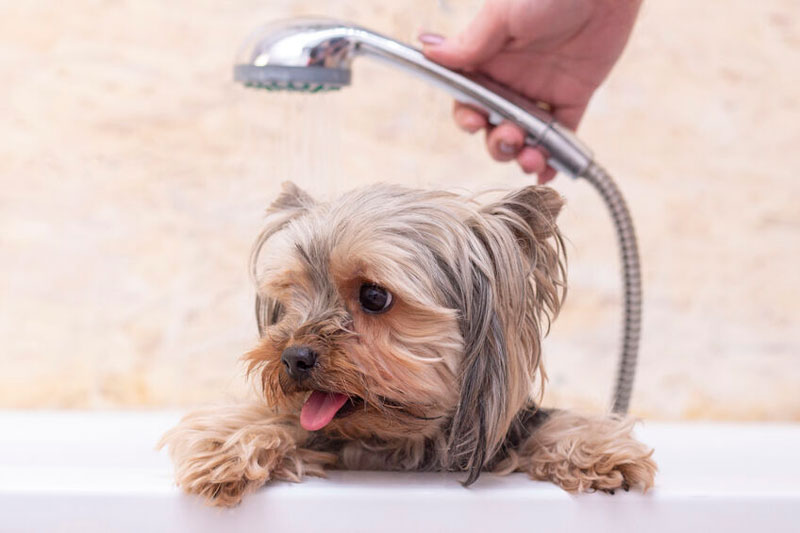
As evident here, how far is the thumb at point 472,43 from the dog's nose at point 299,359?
1.88 ft

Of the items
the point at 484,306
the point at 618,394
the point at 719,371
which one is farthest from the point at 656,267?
the point at 484,306

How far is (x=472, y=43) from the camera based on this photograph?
58.2 inches

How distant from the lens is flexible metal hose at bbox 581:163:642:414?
150 centimetres

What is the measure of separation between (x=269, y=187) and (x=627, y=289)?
45.8 inches

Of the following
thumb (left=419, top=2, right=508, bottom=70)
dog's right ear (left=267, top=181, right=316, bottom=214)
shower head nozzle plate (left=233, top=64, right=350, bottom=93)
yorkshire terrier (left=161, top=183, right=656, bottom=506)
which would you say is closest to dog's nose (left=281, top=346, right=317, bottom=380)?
yorkshire terrier (left=161, top=183, right=656, bottom=506)

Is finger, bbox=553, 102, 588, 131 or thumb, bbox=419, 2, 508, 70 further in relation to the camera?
finger, bbox=553, 102, 588, 131

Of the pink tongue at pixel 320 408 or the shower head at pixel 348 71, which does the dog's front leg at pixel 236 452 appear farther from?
the shower head at pixel 348 71

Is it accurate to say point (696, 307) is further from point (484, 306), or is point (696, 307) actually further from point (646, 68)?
point (484, 306)

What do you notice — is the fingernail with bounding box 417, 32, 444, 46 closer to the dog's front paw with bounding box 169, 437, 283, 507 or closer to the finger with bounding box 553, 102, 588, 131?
the finger with bounding box 553, 102, 588, 131

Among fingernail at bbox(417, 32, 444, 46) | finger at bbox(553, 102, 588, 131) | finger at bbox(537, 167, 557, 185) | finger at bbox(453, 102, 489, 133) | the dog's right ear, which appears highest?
fingernail at bbox(417, 32, 444, 46)

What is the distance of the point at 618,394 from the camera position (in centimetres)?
157

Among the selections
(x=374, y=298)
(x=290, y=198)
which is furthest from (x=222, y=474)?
(x=290, y=198)

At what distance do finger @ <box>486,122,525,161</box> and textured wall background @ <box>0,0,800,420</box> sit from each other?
923 mm

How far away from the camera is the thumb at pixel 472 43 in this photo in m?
1.44
